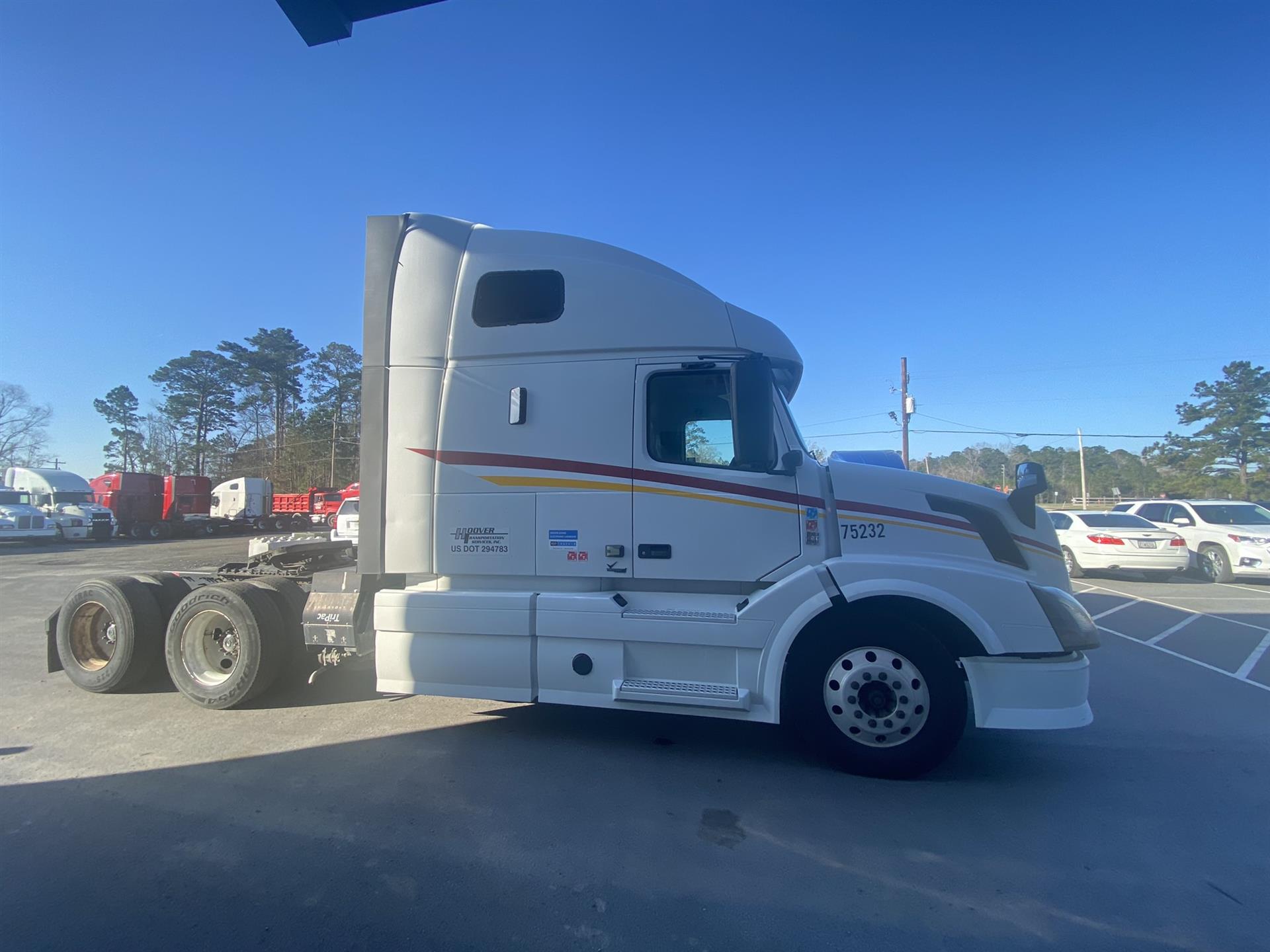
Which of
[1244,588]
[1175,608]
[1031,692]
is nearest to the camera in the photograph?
[1031,692]

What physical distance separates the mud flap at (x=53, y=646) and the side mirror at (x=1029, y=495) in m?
8.41

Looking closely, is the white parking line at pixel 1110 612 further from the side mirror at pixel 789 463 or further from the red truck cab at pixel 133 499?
the red truck cab at pixel 133 499

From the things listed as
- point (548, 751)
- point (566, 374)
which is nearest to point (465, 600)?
point (548, 751)

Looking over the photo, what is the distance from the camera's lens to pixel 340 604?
510cm

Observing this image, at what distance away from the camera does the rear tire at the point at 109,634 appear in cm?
573

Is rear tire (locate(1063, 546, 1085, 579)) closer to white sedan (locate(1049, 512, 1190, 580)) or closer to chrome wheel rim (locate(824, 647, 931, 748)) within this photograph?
white sedan (locate(1049, 512, 1190, 580))

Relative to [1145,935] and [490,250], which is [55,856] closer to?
[490,250]

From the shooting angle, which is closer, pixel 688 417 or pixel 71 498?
pixel 688 417

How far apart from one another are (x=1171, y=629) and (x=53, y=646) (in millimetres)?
13652

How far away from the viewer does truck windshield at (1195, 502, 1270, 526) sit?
14.3 m

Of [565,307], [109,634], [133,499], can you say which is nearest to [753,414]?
[565,307]

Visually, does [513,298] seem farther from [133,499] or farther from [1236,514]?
[133,499]

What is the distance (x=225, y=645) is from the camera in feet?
18.5

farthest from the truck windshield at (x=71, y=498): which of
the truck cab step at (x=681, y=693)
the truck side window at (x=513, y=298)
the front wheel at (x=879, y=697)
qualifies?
the front wheel at (x=879, y=697)
